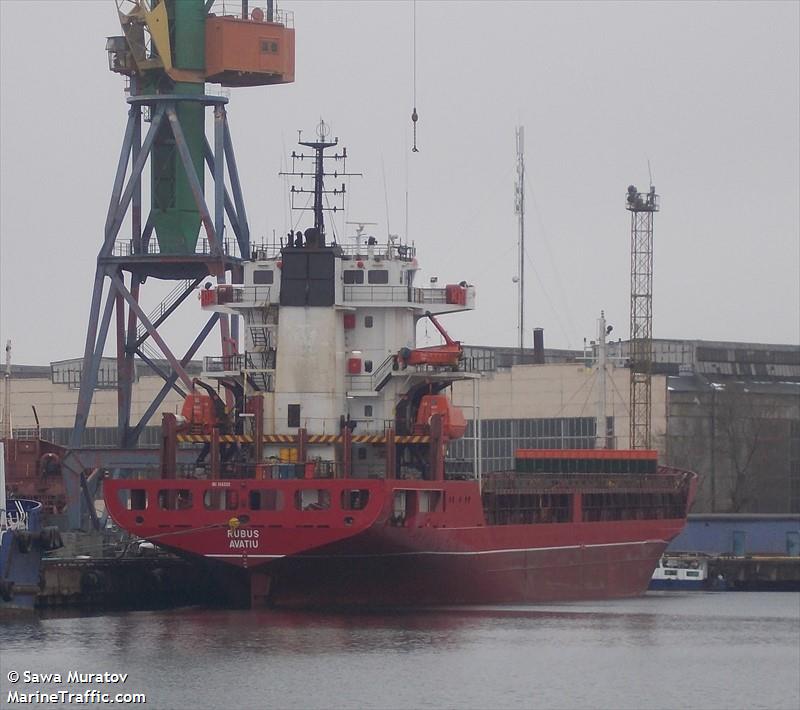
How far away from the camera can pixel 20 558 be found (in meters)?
54.4

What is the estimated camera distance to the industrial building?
98.0m

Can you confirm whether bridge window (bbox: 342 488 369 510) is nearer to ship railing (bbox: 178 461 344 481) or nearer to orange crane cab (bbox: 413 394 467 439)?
ship railing (bbox: 178 461 344 481)

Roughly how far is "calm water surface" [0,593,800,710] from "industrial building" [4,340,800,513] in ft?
127

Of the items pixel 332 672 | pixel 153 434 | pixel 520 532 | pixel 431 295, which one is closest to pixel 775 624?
pixel 520 532

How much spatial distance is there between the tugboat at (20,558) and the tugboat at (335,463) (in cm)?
261

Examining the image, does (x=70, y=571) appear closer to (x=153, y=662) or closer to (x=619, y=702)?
(x=153, y=662)

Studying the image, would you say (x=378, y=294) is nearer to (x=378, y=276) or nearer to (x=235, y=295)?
(x=378, y=276)

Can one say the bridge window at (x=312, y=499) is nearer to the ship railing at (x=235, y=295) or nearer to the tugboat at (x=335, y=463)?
the tugboat at (x=335, y=463)

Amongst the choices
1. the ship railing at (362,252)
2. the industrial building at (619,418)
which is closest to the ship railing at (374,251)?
the ship railing at (362,252)

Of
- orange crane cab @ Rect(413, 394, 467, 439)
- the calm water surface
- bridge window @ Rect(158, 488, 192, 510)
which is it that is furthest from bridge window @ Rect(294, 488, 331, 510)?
orange crane cab @ Rect(413, 394, 467, 439)

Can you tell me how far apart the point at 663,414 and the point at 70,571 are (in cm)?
4356

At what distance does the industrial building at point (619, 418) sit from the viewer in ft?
322

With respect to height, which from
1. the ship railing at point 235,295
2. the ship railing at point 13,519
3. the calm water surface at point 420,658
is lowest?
the calm water surface at point 420,658

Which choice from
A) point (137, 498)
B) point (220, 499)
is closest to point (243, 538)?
point (220, 499)
